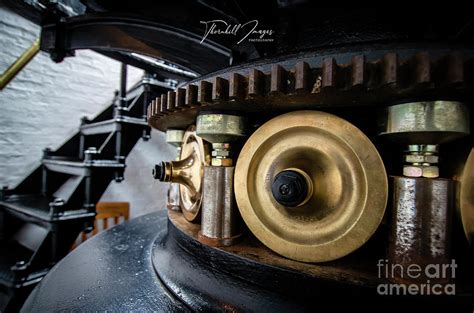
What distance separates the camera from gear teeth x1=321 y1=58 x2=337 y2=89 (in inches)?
17.1

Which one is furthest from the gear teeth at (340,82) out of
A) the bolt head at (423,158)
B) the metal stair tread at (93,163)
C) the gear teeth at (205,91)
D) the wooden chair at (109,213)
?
the wooden chair at (109,213)

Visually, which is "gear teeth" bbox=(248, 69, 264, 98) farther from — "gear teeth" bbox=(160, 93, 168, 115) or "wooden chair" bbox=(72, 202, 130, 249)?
"wooden chair" bbox=(72, 202, 130, 249)

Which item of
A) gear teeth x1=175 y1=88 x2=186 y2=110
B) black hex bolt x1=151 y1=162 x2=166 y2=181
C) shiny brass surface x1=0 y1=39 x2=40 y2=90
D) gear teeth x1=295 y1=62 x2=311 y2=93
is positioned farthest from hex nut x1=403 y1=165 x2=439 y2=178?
shiny brass surface x1=0 y1=39 x2=40 y2=90

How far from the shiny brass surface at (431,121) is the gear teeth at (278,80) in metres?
0.22

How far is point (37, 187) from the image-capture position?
2285mm

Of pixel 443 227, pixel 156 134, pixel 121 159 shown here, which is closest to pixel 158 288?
pixel 443 227

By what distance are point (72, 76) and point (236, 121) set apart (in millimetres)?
2821

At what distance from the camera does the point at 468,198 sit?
1.68 feet

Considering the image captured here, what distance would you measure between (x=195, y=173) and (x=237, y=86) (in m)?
0.40

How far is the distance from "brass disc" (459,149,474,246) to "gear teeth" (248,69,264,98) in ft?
1.39

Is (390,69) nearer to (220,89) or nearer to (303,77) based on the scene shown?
(303,77)

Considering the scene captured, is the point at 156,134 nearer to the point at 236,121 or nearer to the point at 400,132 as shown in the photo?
the point at 236,121

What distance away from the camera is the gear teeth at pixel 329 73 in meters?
0.43

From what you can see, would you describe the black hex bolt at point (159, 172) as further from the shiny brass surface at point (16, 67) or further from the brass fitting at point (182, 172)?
the shiny brass surface at point (16, 67)
